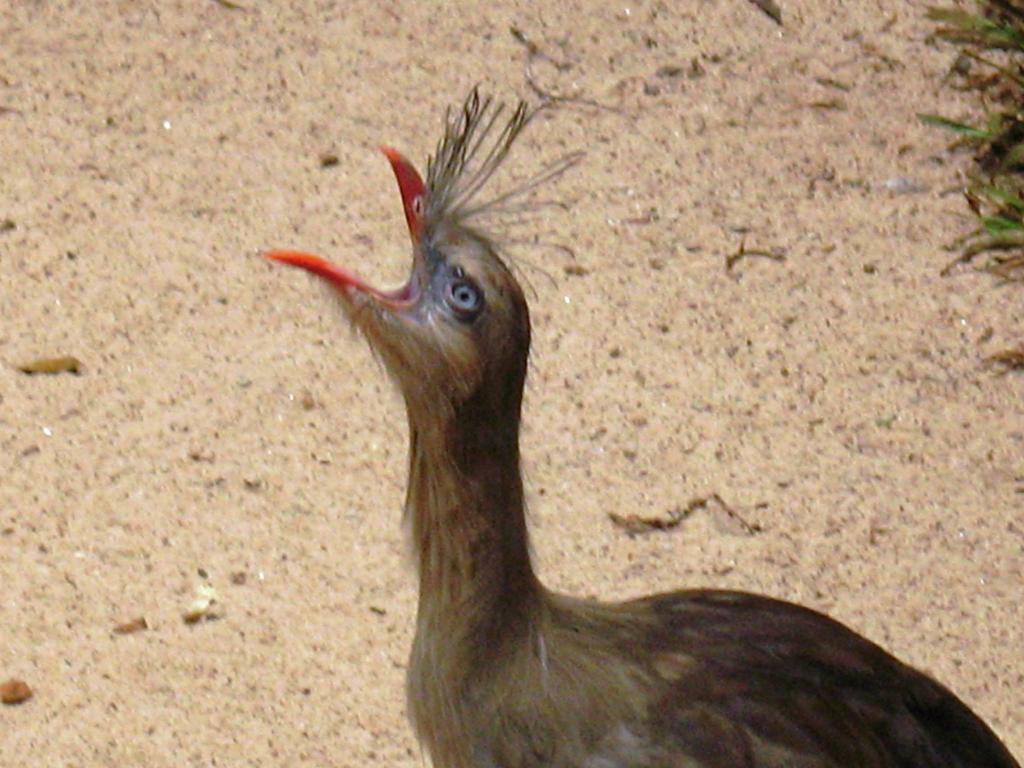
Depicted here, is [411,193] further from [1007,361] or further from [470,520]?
[1007,361]

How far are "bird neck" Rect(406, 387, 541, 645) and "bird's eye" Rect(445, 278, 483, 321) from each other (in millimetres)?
125

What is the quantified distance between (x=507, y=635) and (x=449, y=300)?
0.54 m

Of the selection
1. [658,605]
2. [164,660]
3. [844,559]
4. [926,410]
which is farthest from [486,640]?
[926,410]

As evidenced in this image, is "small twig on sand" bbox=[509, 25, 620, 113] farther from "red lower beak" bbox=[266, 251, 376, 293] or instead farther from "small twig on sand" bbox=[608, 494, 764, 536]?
"red lower beak" bbox=[266, 251, 376, 293]

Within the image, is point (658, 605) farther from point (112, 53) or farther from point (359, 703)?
point (112, 53)

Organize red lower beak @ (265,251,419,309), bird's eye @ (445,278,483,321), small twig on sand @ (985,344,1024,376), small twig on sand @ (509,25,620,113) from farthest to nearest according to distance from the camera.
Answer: small twig on sand @ (509,25,620,113), small twig on sand @ (985,344,1024,376), red lower beak @ (265,251,419,309), bird's eye @ (445,278,483,321)

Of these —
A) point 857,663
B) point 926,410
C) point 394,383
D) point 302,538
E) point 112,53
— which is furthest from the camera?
point 112,53

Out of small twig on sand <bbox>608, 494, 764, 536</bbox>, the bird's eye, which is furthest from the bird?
small twig on sand <bbox>608, 494, 764, 536</bbox>

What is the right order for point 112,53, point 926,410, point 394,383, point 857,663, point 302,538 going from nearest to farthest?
1. point 394,383
2. point 857,663
3. point 302,538
4. point 926,410
5. point 112,53

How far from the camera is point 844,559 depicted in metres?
4.17

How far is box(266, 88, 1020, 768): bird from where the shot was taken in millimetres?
2734

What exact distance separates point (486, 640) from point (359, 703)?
998mm

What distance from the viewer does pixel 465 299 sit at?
270 cm

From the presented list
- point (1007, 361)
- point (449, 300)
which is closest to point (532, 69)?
point (1007, 361)
